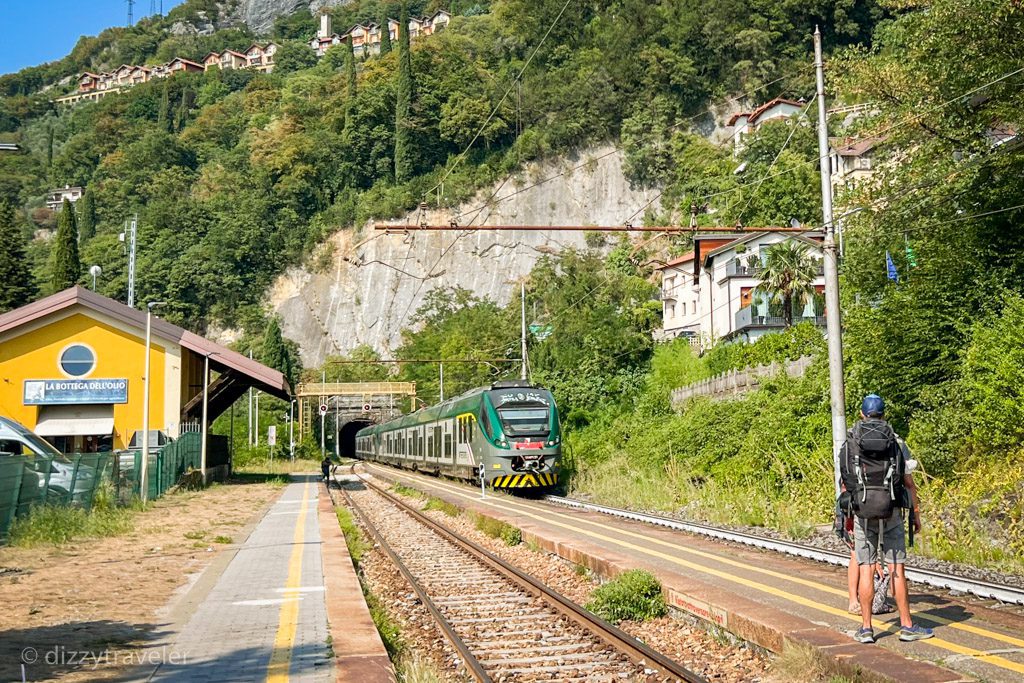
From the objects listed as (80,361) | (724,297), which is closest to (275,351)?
(724,297)

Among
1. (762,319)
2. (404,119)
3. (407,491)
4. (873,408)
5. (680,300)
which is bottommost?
(407,491)

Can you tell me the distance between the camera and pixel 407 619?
10398 millimetres

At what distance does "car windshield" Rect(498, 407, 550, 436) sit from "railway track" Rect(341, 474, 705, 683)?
11827 millimetres

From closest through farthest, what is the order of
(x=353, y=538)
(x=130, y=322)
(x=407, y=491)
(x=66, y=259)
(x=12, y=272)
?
1. (x=353, y=538)
2. (x=407, y=491)
3. (x=130, y=322)
4. (x=12, y=272)
5. (x=66, y=259)

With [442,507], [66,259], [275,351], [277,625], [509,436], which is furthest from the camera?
[275,351]

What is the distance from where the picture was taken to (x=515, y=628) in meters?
9.55

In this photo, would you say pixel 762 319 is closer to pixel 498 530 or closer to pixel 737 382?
pixel 737 382

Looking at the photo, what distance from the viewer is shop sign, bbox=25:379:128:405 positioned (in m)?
37.7

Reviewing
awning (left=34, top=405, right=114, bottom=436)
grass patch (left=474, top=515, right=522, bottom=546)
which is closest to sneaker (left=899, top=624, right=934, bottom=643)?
grass patch (left=474, top=515, right=522, bottom=546)

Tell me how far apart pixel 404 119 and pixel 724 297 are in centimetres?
4786

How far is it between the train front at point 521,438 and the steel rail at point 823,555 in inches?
266

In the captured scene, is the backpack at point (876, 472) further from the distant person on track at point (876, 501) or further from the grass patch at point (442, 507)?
the grass patch at point (442, 507)

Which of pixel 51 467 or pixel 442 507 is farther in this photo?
pixel 442 507

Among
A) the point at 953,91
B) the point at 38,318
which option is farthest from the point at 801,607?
the point at 38,318
